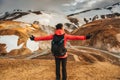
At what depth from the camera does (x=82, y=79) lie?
2383 cm

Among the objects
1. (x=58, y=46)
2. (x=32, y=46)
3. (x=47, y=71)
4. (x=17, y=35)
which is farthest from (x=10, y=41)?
(x=58, y=46)

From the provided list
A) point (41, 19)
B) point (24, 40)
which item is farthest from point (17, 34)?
point (41, 19)

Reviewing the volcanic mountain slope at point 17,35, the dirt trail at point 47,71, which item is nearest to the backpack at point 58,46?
the dirt trail at point 47,71

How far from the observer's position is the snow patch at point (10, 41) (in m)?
88.2

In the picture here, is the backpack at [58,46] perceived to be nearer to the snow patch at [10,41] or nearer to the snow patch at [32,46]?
the snow patch at [10,41]

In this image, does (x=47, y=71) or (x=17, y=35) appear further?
(x=17, y=35)

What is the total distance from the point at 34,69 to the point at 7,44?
64.6 meters

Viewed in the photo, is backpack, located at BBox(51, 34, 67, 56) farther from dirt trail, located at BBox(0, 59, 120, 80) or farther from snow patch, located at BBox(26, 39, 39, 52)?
snow patch, located at BBox(26, 39, 39, 52)

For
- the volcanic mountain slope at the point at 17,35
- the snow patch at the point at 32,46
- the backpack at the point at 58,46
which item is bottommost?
the snow patch at the point at 32,46

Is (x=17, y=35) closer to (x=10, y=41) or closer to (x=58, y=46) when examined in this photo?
(x=10, y=41)

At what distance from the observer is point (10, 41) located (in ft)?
303

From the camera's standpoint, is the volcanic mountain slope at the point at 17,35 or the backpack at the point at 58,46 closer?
Answer: the backpack at the point at 58,46

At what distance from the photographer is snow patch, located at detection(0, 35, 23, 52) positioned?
88250 mm

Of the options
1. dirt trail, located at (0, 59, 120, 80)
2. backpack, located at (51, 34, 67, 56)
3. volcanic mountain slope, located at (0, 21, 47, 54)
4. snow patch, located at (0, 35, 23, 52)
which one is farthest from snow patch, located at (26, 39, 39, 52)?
backpack, located at (51, 34, 67, 56)
